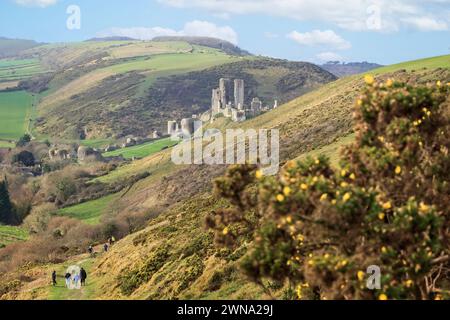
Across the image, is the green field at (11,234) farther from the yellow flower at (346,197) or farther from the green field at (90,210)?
the yellow flower at (346,197)

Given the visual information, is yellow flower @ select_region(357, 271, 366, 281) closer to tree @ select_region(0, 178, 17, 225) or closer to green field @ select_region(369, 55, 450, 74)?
green field @ select_region(369, 55, 450, 74)

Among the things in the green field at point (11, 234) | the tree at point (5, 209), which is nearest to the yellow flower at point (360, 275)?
the green field at point (11, 234)

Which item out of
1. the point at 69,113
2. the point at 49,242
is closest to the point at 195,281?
the point at 49,242

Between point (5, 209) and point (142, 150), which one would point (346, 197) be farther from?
point (142, 150)

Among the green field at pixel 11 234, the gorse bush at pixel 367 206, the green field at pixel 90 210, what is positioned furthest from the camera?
the green field at pixel 90 210
